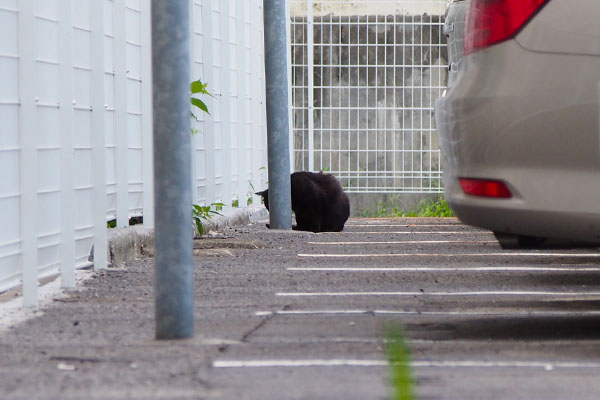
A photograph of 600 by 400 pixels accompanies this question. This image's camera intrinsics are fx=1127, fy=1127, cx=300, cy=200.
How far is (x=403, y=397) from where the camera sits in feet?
4.42

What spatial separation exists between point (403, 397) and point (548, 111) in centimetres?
289

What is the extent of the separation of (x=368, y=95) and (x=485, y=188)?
31.6ft

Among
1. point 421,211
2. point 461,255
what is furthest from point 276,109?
point 421,211

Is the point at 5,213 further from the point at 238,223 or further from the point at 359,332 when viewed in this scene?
the point at 238,223

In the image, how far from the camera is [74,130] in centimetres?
612

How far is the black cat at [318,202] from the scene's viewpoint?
33.8 feet

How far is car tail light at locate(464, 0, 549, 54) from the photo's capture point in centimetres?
411

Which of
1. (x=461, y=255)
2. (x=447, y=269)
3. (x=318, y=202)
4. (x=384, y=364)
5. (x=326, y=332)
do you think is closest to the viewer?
(x=384, y=364)

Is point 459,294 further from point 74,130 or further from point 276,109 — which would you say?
point 276,109

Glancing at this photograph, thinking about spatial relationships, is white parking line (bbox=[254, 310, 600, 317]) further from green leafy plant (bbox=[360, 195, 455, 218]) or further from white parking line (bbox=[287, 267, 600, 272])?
green leafy plant (bbox=[360, 195, 455, 218])

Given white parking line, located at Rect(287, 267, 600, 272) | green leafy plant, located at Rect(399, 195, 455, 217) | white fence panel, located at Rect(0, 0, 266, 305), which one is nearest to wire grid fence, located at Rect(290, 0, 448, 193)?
green leafy plant, located at Rect(399, 195, 455, 217)

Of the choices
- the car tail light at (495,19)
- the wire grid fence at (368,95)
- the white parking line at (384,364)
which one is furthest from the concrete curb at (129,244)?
the wire grid fence at (368,95)

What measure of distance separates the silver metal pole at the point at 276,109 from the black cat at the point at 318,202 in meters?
0.35

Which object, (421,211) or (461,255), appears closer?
(461,255)
